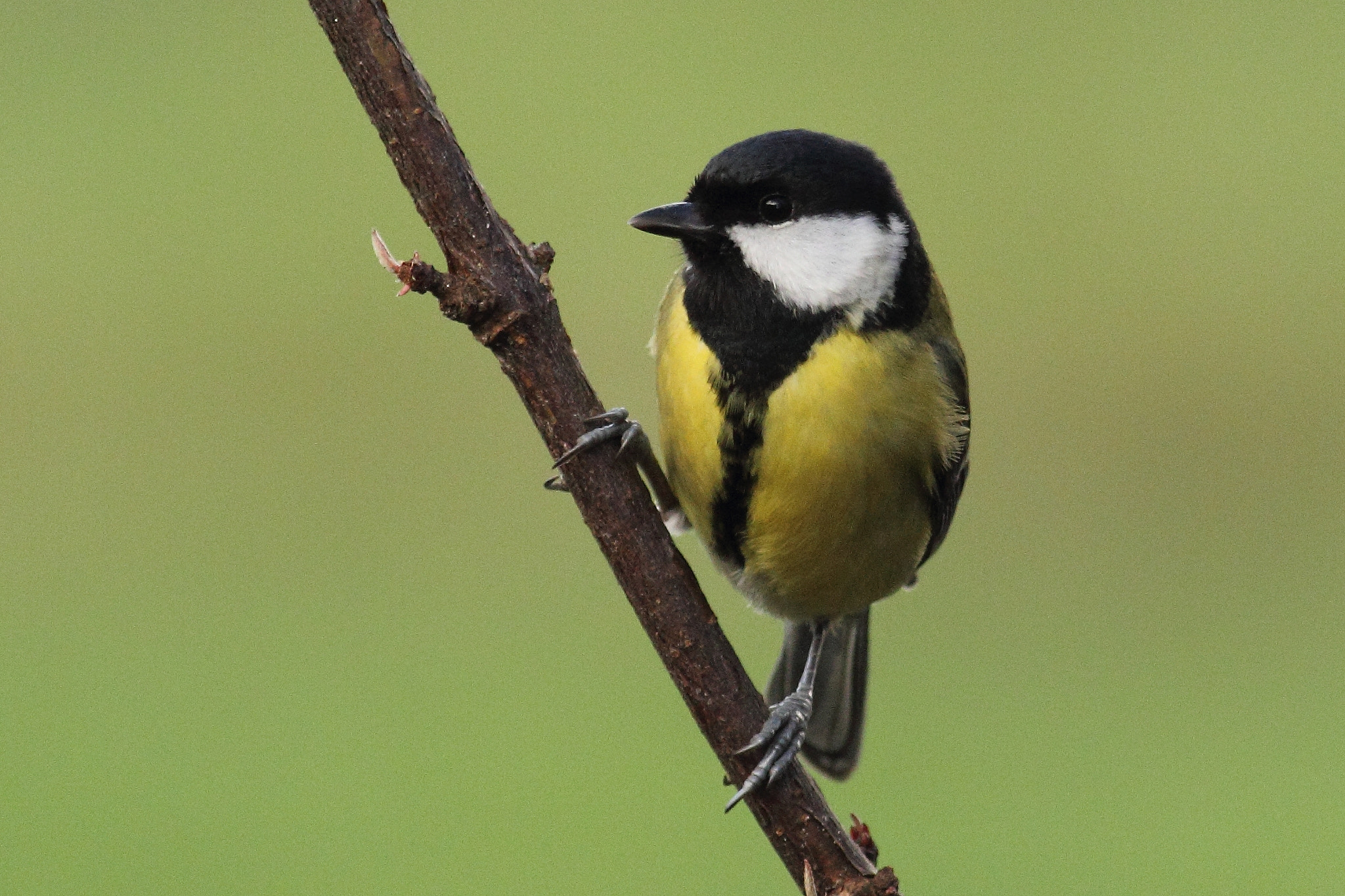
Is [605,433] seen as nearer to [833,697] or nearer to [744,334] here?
[744,334]

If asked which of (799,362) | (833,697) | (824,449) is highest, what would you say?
(799,362)

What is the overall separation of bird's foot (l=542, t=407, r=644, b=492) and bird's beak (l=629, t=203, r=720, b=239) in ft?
1.09

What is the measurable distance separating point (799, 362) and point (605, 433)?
46 centimetres

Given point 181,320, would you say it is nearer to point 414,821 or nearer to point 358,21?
point 414,821

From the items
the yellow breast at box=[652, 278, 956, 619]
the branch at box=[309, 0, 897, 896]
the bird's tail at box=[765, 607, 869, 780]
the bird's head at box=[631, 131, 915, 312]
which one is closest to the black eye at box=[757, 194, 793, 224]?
the bird's head at box=[631, 131, 915, 312]

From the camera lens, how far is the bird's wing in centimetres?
286

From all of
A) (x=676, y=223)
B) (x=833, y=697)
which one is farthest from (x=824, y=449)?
(x=833, y=697)

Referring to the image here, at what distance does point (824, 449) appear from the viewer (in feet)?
8.70

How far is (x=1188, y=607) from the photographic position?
5.86m

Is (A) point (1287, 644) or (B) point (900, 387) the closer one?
(B) point (900, 387)

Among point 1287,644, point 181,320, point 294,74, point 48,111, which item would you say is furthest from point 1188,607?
point 48,111

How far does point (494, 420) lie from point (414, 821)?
199 centimetres

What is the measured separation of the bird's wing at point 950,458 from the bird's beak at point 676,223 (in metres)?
0.48

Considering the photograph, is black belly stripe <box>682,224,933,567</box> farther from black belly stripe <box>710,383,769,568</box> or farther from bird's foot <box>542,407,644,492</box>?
bird's foot <box>542,407,644,492</box>
